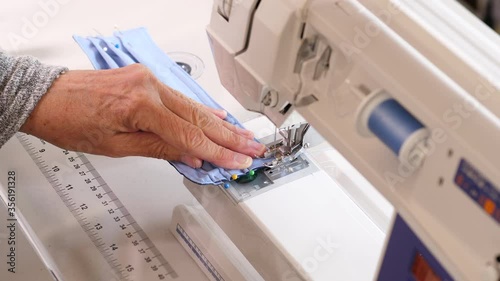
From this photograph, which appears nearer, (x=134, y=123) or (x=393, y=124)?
(x=393, y=124)

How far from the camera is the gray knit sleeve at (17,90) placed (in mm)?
1026

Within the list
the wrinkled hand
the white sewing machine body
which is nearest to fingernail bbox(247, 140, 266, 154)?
the wrinkled hand

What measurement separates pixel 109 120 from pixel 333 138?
45 centimetres

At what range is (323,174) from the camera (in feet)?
3.47

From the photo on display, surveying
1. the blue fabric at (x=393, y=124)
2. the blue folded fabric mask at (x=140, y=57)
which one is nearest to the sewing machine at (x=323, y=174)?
the blue fabric at (x=393, y=124)

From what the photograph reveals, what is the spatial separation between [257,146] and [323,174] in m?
0.11

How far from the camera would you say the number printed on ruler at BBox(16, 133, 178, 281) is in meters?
1.11

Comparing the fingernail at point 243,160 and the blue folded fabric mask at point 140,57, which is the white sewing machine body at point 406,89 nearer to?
the fingernail at point 243,160

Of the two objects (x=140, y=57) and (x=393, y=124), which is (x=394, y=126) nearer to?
(x=393, y=124)

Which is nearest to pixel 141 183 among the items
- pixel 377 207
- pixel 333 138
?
pixel 377 207

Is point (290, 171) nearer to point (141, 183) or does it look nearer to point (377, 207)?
point (377, 207)

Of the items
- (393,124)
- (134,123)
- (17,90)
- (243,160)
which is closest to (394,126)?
(393,124)

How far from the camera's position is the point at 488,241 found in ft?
1.87

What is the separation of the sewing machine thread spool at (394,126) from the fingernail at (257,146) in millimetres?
414
